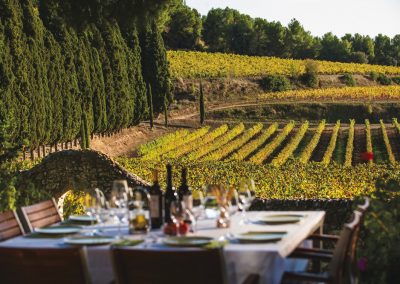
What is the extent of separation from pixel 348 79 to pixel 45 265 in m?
65.1

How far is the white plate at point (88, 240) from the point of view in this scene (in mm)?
4820

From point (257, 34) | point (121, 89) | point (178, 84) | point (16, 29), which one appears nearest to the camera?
point (16, 29)

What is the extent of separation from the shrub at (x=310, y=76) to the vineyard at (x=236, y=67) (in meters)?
0.92

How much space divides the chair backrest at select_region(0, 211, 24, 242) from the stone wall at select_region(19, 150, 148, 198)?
6167 millimetres

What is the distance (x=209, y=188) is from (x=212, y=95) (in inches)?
2109

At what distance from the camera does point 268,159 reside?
38.0 meters

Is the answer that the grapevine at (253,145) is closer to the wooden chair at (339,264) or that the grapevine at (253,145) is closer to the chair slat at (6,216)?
the chair slat at (6,216)

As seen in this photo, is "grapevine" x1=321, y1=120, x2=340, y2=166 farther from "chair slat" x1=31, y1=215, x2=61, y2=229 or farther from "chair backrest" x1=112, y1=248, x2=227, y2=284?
"chair backrest" x1=112, y1=248, x2=227, y2=284

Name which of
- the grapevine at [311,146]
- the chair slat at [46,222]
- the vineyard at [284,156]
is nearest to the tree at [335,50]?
the vineyard at [284,156]

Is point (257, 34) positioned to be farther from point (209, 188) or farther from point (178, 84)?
point (209, 188)

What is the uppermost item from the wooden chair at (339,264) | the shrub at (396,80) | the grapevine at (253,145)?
the wooden chair at (339,264)

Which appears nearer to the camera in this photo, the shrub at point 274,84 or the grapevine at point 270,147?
the grapevine at point 270,147

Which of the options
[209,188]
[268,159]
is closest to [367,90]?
[268,159]

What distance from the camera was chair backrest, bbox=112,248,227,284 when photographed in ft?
13.1
